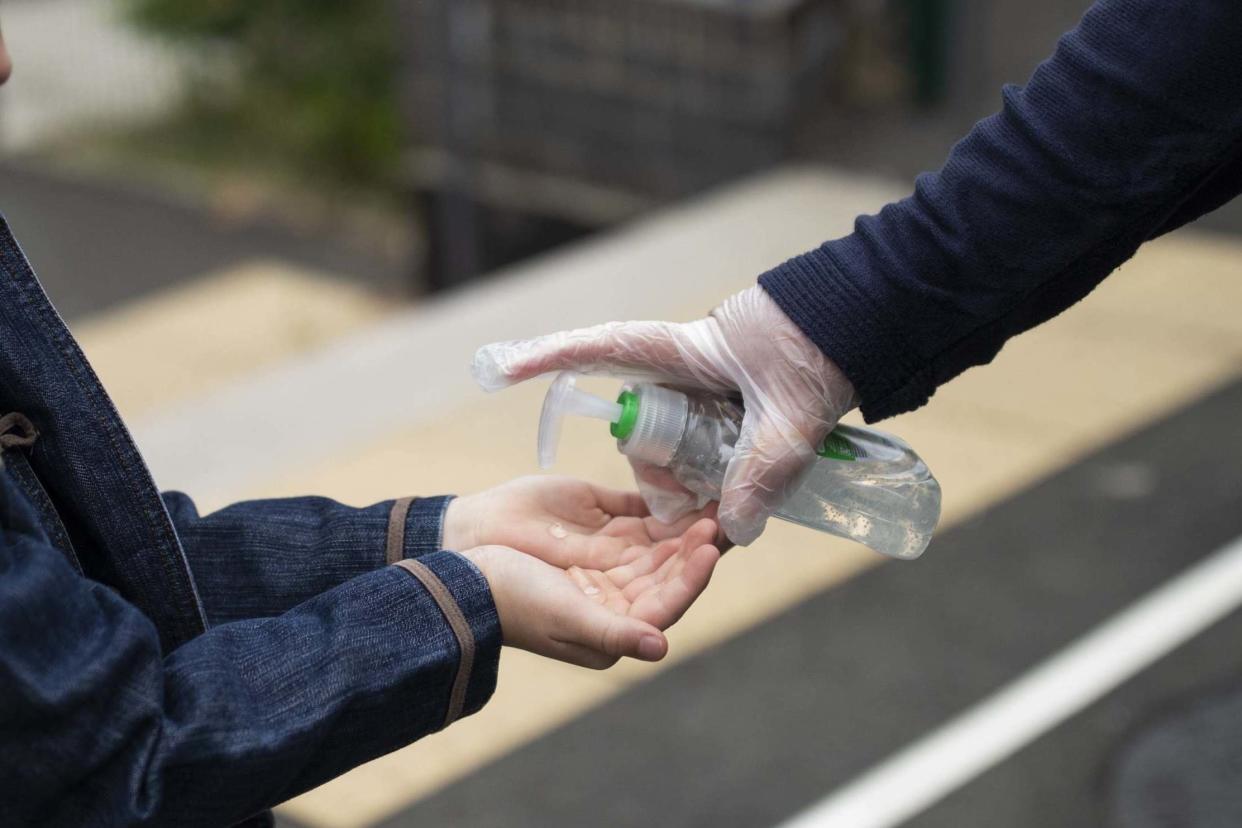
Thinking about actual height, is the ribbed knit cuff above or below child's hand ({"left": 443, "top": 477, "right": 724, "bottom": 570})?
above

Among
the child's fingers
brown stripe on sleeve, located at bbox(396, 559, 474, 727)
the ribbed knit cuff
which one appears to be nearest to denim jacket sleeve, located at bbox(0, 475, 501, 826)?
brown stripe on sleeve, located at bbox(396, 559, 474, 727)

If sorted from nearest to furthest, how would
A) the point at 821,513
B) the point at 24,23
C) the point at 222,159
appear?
the point at 821,513, the point at 222,159, the point at 24,23

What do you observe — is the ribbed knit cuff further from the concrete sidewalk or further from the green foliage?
the green foliage

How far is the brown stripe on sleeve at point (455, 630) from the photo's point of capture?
1.33 metres

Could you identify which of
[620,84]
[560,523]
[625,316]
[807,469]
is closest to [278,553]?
[560,523]

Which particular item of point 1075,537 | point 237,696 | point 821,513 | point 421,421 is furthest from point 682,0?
point 237,696

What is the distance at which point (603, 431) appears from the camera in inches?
161

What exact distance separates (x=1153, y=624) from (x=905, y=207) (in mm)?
Answer: 2060

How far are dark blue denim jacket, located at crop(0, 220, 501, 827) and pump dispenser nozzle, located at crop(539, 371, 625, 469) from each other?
27 centimetres

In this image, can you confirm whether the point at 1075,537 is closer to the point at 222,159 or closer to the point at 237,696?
the point at 237,696

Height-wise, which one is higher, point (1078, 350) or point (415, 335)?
point (415, 335)

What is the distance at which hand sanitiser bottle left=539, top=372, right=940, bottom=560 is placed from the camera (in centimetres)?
157

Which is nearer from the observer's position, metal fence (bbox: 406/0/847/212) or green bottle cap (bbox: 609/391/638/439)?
green bottle cap (bbox: 609/391/638/439)

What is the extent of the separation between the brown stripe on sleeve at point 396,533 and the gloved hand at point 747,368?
0.15m
